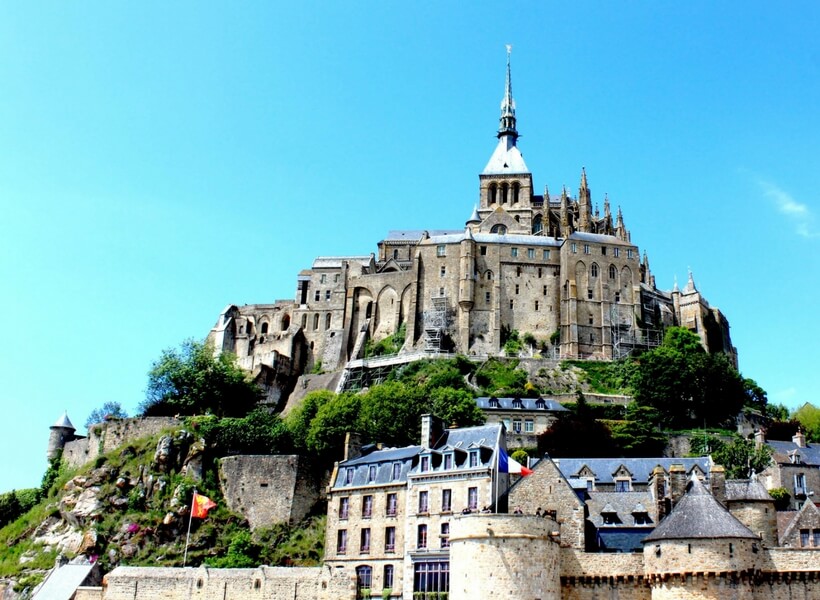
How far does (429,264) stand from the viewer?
92.0 metres

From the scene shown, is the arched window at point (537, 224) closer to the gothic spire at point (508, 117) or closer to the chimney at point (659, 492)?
the gothic spire at point (508, 117)

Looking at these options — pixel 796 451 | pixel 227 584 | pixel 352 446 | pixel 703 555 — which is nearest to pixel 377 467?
pixel 352 446

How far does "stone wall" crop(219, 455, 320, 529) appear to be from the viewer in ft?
178

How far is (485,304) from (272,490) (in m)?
39.3

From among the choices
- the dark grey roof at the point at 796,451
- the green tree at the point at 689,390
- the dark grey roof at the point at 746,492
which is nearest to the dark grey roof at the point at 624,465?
the dark grey roof at the point at 796,451

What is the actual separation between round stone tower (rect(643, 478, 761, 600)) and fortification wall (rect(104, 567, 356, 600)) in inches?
612

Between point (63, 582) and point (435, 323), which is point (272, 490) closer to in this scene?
point (63, 582)

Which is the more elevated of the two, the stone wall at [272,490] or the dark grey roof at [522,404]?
the dark grey roof at [522,404]

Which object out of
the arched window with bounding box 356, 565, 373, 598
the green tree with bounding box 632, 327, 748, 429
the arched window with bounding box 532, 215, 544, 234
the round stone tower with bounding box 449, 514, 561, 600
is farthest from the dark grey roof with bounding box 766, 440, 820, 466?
the arched window with bounding box 532, 215, 544, 234

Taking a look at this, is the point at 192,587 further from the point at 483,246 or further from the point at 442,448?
the point at 483,246

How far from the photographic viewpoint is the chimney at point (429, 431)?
46.3m

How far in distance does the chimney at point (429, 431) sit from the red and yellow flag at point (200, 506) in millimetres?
15292

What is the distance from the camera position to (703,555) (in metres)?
34.2

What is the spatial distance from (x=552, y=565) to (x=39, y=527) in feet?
124
